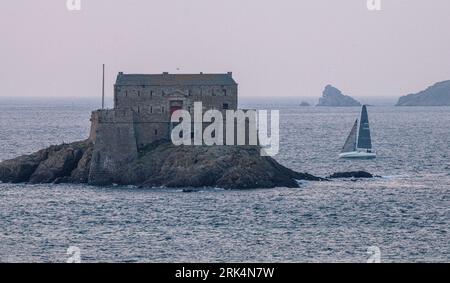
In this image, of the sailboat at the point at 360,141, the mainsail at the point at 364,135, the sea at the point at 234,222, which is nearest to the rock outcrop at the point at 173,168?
the sea at the point at 234,222

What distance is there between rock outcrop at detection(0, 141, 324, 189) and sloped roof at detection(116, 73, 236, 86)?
16.1ft

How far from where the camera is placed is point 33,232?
5525cm

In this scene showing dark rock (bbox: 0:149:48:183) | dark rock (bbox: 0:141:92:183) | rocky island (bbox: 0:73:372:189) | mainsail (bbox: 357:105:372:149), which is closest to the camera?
rocky island (bbox: 0:73:372:189)

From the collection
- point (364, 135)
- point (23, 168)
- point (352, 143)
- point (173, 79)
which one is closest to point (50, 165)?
point (23, 168)

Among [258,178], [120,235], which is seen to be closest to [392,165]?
[258,178]

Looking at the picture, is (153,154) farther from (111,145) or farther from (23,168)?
(23,168)

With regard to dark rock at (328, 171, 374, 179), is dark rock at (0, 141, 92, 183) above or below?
above

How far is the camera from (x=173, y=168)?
72562 millimetres

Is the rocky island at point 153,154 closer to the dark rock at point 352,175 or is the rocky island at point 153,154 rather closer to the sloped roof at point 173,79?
the sloped roof at point 173,79

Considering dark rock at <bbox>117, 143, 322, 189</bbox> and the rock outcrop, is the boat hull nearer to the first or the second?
the rock outcrop

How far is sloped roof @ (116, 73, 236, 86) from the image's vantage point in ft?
256

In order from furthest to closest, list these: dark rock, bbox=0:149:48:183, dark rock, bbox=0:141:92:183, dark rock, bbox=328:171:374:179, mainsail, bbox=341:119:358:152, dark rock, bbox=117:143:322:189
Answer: mainsail, bbox=341:119:358:152, dark rock, bbox=328:171:374:179, dark rock, bbox=0:149:48:183, dark rock, bbox=0:141:92:183, dark rock, bbox=117:143:322:189

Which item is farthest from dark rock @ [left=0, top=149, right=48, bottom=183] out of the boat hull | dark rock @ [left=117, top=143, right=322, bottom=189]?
the boat hull

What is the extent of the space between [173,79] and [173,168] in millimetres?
8856
